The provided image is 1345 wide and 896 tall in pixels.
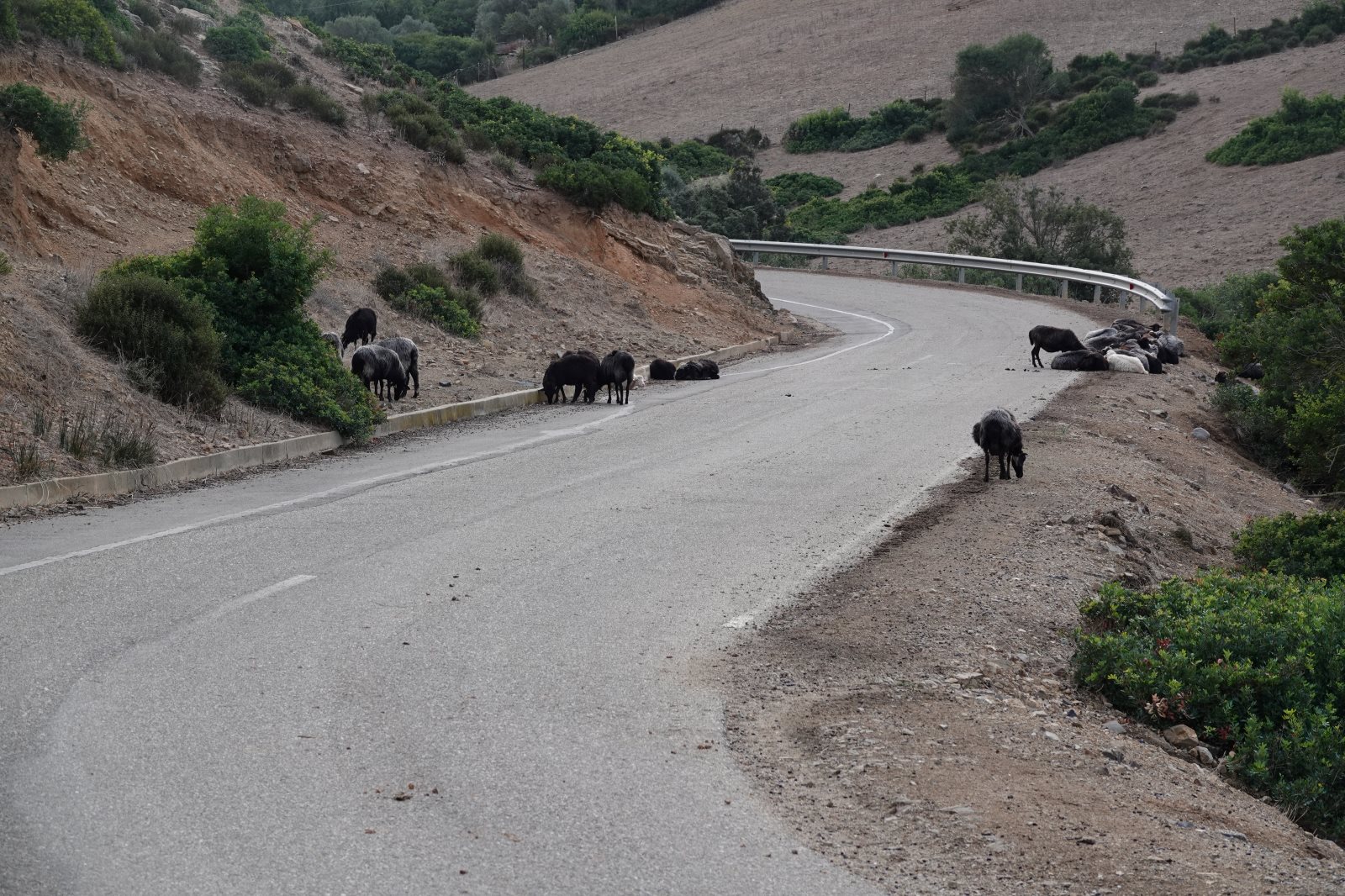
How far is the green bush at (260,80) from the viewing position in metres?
30.8

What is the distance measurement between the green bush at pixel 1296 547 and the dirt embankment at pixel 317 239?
1081cm

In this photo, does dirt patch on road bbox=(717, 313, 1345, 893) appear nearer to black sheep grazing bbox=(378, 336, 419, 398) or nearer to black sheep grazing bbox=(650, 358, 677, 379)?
black sheep grazing bbox=(378, 336, 419, 398)

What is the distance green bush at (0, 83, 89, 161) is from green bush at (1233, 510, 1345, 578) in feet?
59.6

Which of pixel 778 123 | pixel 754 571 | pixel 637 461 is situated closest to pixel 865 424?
pixel 637 461

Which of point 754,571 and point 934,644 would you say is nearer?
point 934,644

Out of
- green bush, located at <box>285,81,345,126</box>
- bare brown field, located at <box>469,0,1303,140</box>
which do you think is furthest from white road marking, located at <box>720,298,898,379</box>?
bare brown field, located at <box>469,0,1303,140</box>

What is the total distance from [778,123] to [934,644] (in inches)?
3534

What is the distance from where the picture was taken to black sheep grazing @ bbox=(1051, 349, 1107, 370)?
27.5m

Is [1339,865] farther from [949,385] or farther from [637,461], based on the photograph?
[949,385]

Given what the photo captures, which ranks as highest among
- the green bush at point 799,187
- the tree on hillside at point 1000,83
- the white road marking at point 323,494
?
the tree on hillside at point 1000,83

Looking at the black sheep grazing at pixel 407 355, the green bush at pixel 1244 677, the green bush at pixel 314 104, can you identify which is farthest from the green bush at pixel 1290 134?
the green bush at pixel 1244 677

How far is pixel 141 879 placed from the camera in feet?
16.6

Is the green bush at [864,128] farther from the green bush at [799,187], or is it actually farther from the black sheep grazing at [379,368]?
the black sheep grazing at [379,368]

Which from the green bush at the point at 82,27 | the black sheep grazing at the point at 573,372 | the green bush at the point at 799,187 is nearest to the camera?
the black sheep grazing at the point at 573,372
